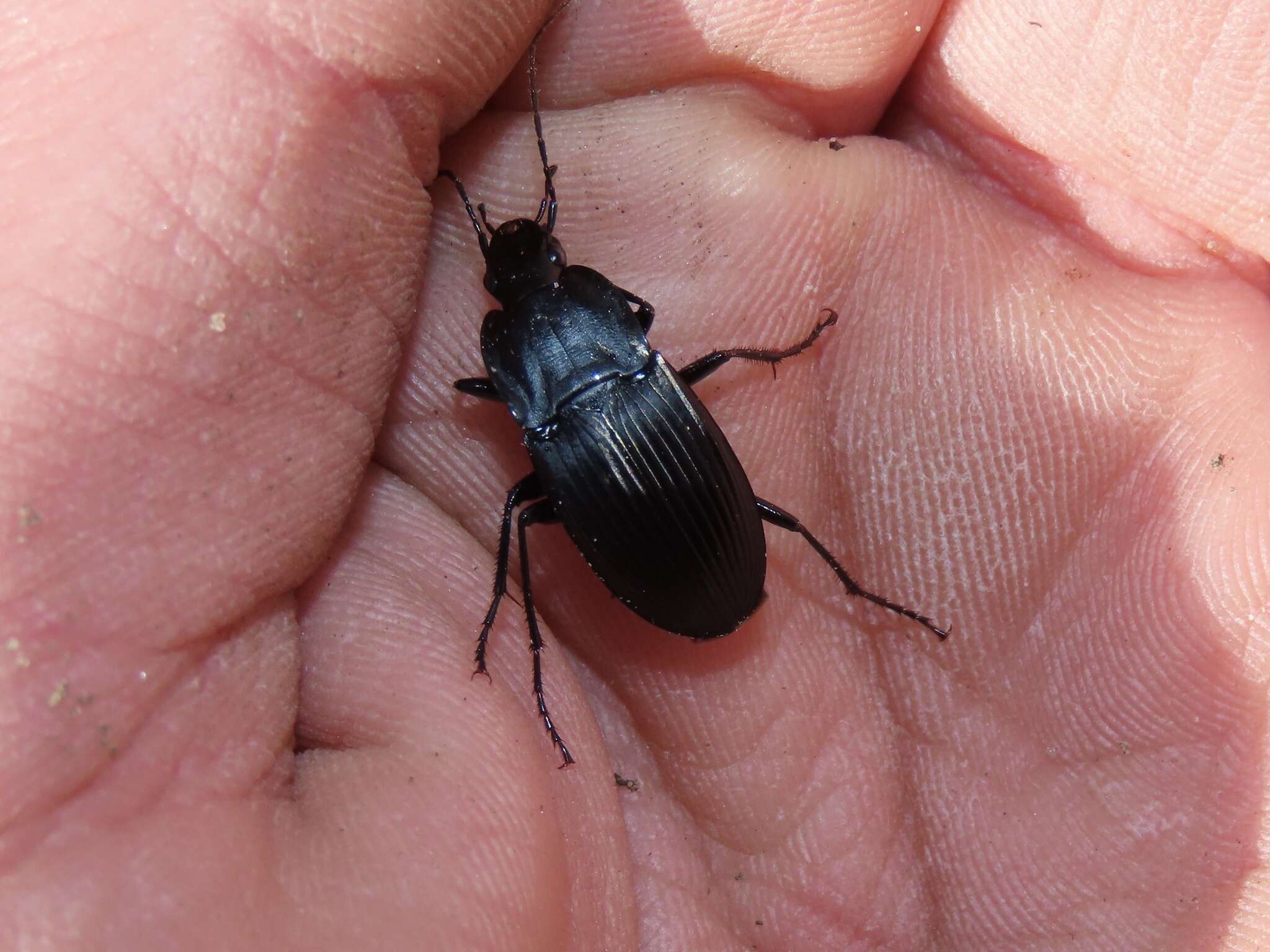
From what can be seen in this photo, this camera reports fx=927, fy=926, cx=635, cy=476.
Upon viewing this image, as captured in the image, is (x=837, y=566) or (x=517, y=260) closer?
(x=517, y=260)

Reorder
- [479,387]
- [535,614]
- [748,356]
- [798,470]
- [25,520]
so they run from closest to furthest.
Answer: [25,520], [535,614], [479,387], [748,356], [798,470]

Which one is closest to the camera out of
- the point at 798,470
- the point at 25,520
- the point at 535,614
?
the point at 25,520

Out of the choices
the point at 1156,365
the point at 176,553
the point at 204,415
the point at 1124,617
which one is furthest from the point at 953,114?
the point at 176,553

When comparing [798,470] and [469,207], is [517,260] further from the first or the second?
[798,470]

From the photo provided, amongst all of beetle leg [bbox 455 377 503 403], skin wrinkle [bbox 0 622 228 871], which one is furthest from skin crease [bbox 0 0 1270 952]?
beetle leg [bbox 455 377 503 403]

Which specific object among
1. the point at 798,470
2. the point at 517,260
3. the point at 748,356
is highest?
the point at 517,260

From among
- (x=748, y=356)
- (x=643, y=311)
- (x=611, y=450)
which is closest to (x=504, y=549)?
(x=611, y=450)

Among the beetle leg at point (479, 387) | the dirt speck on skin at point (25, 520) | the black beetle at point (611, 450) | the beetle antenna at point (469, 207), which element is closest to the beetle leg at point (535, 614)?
the black beetle at point (611, 450)
